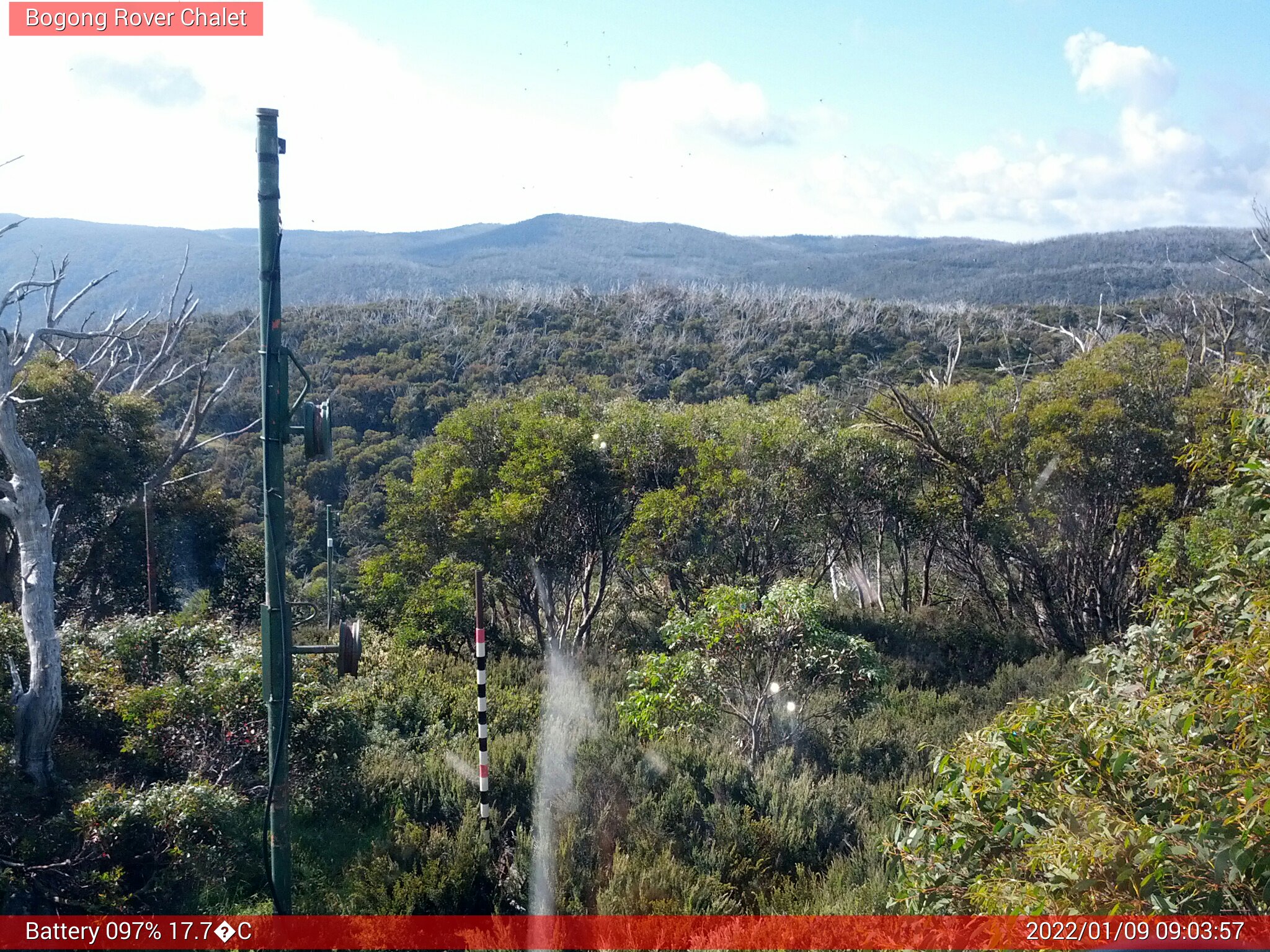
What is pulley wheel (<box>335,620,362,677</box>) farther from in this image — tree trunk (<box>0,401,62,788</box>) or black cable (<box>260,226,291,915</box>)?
tree trunk (<box>0,401,62,788</box>)

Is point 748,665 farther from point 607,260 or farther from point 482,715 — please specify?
point 607,260

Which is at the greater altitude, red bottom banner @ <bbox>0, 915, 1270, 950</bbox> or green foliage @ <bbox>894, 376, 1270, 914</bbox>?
green foliage @ <bbox>894, 376, 1270, 914</bbox>

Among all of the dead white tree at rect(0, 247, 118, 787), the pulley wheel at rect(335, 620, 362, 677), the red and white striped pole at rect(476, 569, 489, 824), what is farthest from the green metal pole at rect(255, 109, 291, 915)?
the dead white tree at rect(0, 247, 118, 787)

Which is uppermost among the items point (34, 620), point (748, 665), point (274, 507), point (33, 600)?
point (274, 507)

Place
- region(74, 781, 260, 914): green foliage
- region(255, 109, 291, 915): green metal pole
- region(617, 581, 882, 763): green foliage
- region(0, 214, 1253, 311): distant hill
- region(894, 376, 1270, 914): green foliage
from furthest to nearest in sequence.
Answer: region(0, 214, 1253, 311): distant hill → region(617, 581, 882, 763): green foliage → region(74, 781, 260, 914): green foliage → region(255, 109, 291, 915): green metal pole → region(894, 376, 1270, 914): green foliage

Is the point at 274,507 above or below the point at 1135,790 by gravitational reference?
above

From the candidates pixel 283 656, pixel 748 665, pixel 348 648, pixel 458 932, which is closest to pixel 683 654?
pixel 748 665

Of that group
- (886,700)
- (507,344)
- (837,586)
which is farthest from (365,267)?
(886,700)
